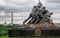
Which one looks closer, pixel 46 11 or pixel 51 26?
pixel 51 26

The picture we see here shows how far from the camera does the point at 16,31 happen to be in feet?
102

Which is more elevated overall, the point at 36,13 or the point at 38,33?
the point at 36,13

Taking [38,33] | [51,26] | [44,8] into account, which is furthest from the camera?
[44,8]

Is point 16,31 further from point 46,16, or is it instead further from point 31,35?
point 46,16

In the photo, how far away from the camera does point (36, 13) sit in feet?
142

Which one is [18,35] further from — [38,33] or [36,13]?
[36,13]

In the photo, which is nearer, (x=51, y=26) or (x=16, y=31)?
(x=16, y=31)

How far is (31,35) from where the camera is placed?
99.7 feet

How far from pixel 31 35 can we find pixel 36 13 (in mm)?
13567

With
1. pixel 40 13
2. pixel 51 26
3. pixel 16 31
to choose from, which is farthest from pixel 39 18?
pixel 16 31

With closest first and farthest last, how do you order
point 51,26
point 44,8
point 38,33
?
point 38,33 < point 51,26 < point 44,8

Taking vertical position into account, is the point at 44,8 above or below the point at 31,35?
above

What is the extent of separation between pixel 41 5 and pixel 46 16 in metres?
2.69

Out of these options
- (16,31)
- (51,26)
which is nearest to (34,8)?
(51,26)
